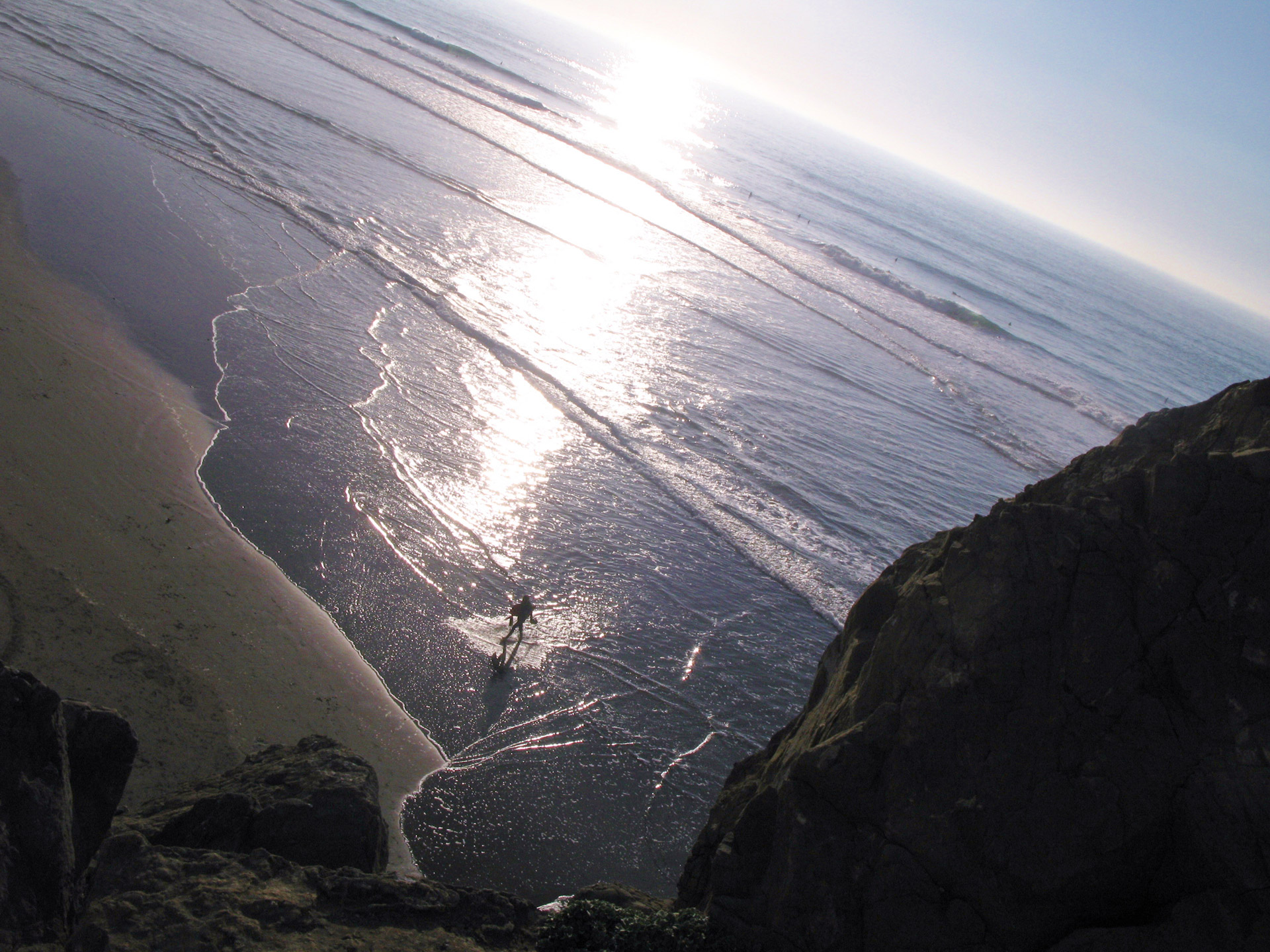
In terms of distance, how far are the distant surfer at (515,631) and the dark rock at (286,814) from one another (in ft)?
9.77

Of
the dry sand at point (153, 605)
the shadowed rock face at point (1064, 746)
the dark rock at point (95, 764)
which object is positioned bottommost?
the dry sand at point (153, 605)

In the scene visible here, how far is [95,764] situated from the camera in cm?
541

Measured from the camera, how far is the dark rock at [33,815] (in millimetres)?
4512

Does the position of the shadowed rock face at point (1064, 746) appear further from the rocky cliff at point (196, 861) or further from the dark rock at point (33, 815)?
the dark rock at point (33, 815)

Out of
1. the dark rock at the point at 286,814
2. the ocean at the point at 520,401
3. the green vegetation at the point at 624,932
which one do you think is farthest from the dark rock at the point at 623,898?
the dark rock at the point at 286,814

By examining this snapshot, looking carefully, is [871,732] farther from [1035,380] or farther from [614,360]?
[1035,380]

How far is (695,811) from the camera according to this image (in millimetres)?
8625

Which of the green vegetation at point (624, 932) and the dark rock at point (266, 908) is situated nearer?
the dark rock at point (266, 908)

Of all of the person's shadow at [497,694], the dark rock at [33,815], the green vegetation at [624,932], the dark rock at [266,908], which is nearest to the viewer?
the dark rock at [33,815]

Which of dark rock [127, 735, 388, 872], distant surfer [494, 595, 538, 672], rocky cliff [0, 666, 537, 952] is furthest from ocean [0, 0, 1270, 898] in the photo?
rocky cliff [0, 666, 537, 952]

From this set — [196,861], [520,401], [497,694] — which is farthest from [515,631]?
[520,401]

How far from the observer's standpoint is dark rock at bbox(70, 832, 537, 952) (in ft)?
15.7

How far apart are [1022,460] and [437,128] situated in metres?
29.2

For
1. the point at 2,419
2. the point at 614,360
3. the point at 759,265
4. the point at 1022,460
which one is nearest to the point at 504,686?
the point at 2,419
